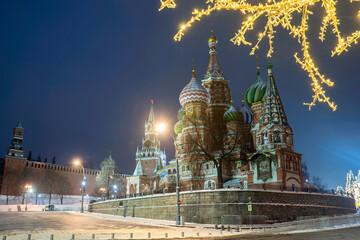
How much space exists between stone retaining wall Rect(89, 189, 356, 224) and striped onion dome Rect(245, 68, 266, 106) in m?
17.9

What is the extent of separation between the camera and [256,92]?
165ft

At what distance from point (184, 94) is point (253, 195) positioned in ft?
84.8

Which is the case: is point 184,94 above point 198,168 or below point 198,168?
above

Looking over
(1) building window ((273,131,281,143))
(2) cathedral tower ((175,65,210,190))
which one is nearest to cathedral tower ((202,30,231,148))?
(2) cathedral tower ((175,65,210,190))

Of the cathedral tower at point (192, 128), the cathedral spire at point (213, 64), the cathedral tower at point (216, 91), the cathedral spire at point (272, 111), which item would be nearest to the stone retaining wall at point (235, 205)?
the cathedral tower at point (192, 128)

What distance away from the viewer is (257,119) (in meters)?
48.6

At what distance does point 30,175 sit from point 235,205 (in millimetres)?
68499

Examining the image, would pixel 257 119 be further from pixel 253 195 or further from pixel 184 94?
pixel 253 195

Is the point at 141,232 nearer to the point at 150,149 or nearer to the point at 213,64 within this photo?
the point at 213,64

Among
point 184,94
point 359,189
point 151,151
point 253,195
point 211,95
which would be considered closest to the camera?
point 253,195

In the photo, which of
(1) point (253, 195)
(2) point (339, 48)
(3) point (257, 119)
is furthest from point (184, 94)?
(2) point (339, 48)

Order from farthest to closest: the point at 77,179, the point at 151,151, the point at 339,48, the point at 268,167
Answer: the point at 151,151 → the point at 77,179 → the point at 268,167 → the point at 339,48


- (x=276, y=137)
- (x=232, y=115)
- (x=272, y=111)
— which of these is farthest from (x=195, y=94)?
(x=276, y=137)

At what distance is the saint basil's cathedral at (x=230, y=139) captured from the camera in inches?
1585
